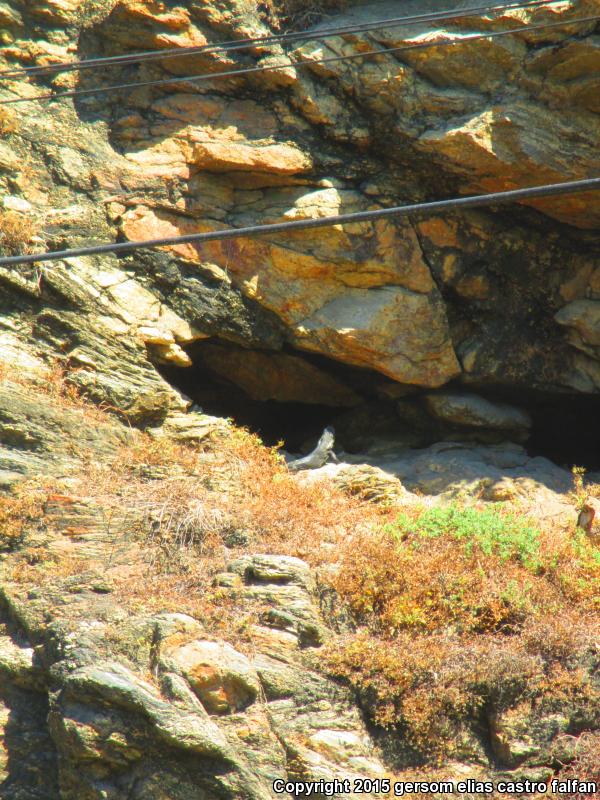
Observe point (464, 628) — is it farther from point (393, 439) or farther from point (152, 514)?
point (393, 439)

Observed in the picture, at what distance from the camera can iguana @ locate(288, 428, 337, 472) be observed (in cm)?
977

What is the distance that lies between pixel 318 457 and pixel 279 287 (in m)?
2.20

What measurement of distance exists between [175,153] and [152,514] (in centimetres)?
479

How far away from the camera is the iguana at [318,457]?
9.77 meters

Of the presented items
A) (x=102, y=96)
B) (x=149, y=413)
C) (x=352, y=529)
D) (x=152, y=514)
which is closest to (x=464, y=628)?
(x=352, y=529)

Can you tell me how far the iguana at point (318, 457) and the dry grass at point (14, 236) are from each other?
3972 mm

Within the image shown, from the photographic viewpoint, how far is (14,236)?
8820 millimetres

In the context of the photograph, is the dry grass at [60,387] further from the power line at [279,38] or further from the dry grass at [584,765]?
the dry grass at [584,765]

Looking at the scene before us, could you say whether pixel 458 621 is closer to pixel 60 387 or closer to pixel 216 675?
pixel 216 675

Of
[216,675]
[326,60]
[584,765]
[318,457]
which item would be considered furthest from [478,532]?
[326,60]

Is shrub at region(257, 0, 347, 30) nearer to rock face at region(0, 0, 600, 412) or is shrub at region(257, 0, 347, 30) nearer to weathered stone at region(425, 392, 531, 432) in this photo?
rock face at region(0, 0, 600, 412)

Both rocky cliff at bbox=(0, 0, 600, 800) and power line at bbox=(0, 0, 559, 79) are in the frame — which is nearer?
rocky cliff at bbox=(0, 0, 600, 800)

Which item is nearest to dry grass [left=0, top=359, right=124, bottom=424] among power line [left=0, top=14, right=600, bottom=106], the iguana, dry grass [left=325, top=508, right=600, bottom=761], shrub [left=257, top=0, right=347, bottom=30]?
the iguana

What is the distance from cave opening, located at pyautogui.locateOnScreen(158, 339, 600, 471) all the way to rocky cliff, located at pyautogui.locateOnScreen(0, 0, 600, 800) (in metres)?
0.05
